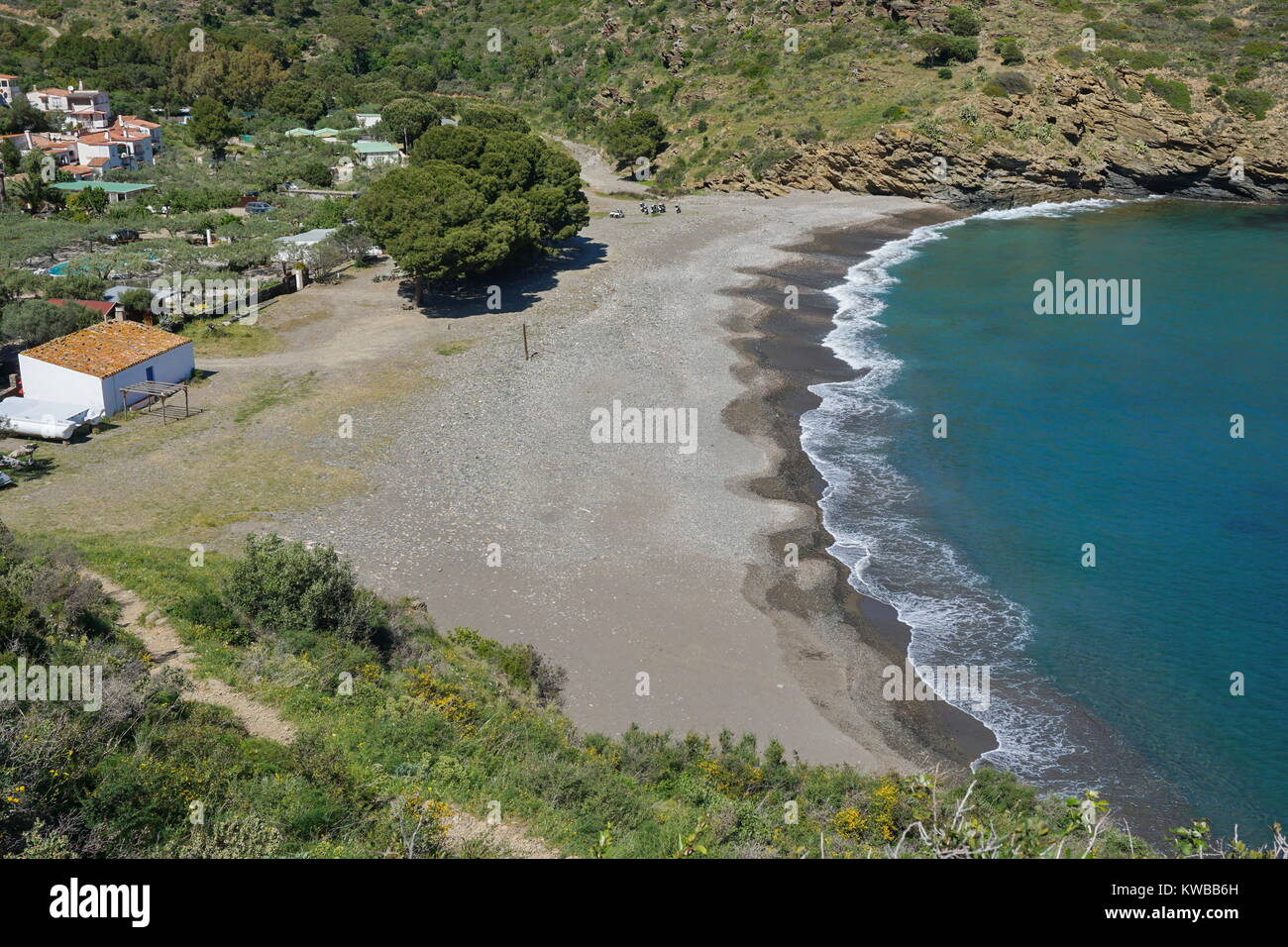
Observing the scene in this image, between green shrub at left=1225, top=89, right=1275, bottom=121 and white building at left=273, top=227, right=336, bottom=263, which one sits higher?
green shrub at left=1225, top=89, right=1275, bottom=121

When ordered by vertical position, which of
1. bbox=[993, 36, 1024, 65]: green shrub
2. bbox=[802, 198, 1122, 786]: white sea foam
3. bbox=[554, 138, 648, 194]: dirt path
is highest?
bbox=[993, 36, 1024, 65]: green shrub

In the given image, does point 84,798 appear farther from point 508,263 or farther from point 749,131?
point 749,131

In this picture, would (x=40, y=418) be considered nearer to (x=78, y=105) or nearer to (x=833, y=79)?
(x=78, y=105)

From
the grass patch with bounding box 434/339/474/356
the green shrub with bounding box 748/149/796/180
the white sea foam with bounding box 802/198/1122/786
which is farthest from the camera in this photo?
the green shrub with bounding box 748/149/796/180

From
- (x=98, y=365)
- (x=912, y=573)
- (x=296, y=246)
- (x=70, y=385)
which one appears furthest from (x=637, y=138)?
(x=912, y=573)

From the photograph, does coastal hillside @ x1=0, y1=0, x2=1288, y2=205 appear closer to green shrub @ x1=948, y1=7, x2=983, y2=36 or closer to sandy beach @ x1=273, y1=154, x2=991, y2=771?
green shrub @ x1=948, y1=7, x2=983, y2=36

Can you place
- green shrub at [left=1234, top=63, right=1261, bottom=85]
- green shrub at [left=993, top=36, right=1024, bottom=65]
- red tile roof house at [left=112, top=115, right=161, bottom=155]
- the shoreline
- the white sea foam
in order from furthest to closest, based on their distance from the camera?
green shrub at [left=993, top=36, right=1024, bottom=65] < red tile roof house at [left=112, top=115, right=161, bottom=155] < green shrub at [left=1234, top=63, right=1261, bottom=85] < the shoreline < the white sea foam

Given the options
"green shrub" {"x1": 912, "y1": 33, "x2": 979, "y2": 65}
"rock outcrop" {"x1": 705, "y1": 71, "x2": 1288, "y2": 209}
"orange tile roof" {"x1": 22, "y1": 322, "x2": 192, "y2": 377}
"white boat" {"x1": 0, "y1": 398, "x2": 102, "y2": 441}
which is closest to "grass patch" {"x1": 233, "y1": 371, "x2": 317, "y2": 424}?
"orange tile roof" {"x1": 22, "y1": 322, "x2": 192, "y2": 377}
